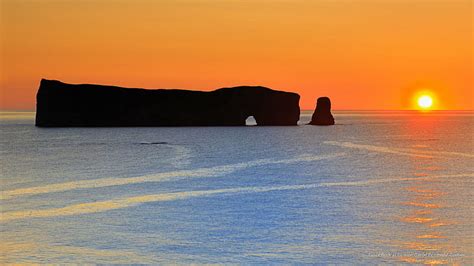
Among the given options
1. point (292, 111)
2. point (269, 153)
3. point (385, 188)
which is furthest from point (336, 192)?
point (292, 111)

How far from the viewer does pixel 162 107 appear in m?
160

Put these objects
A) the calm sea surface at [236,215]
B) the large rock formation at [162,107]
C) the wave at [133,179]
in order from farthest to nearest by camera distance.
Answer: the large rock formation at [162,107] < the wave at [133,179] < the calm sea surface at [236,215]

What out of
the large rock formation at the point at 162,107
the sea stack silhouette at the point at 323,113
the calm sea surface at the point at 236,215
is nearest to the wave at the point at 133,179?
the calm sea surface at the point at 236,215

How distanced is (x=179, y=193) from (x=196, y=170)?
14.3 meters

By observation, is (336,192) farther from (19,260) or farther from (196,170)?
(19,260)

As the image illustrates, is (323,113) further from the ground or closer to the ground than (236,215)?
A: further from the ground

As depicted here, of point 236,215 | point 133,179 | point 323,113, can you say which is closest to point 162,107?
point 323,113

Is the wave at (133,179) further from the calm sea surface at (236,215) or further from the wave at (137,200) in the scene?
the wave at (137,200)

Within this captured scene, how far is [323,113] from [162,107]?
40031 mm

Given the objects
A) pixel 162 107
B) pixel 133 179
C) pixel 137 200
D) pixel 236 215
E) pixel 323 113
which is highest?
pixel 323 113

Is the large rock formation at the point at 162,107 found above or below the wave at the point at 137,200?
above

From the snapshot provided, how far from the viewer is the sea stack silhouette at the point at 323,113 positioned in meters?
167

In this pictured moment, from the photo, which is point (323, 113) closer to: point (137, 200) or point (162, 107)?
point (162, 107)

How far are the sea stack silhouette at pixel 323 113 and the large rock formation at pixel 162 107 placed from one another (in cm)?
764
